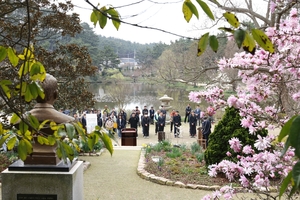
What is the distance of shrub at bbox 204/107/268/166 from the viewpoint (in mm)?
7281

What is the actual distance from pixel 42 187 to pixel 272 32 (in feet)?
10.1

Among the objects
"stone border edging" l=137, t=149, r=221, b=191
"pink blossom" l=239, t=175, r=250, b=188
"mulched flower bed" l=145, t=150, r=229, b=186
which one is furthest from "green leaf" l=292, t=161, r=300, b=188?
"mulched flower bed" l=145, t=150, r=229, b=186

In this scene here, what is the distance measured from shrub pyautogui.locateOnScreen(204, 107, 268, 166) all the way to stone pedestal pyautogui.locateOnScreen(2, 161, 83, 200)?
4.41m

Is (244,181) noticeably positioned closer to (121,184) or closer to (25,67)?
(25,67)

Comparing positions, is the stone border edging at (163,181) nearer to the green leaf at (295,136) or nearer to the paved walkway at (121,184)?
the paved walkway at (121,184)

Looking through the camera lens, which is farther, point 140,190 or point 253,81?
point 140,190

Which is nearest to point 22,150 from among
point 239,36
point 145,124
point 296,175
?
point 239,36

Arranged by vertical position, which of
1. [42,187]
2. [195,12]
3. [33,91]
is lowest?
[42,187]

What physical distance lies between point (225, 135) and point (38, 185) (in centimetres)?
481

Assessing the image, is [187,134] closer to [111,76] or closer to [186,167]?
[186,167]

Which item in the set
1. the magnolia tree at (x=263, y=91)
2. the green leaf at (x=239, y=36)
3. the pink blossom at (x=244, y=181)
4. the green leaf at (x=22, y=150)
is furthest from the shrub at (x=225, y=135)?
the green leaf at (x=239, y=36)

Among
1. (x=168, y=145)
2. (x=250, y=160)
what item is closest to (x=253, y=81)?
(x=250, y=160)

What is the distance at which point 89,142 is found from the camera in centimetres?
183

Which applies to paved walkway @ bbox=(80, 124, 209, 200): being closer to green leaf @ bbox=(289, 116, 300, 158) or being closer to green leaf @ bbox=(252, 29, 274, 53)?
green leaf @ bbox=(252, 29, 274, 53)
